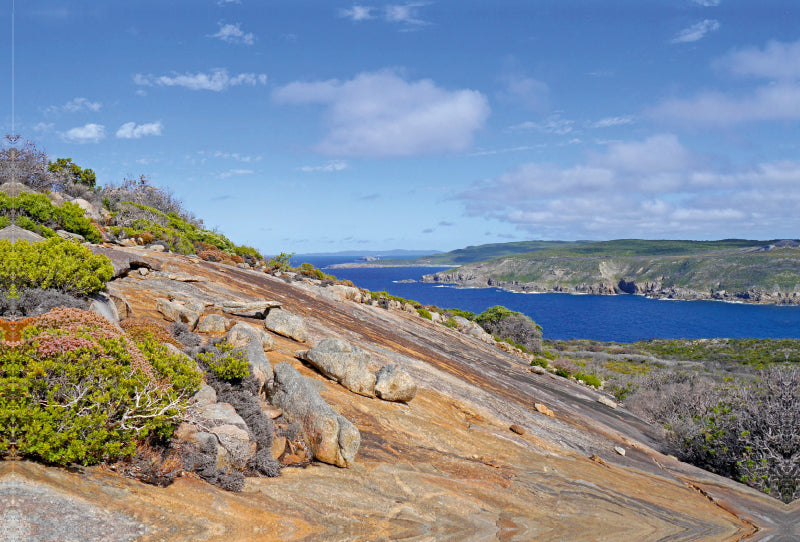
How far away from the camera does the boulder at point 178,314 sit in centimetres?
1377

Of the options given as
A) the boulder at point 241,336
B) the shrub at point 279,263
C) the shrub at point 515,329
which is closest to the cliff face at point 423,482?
the boulder at point 241,336

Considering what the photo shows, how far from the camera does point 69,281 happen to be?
1157 centimetres

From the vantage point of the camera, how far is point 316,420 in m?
9.81

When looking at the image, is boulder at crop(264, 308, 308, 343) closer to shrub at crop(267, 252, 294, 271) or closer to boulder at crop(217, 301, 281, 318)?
boulder at crop(217, 301, 281, 318)

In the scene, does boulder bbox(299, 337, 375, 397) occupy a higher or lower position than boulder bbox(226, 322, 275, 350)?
lower

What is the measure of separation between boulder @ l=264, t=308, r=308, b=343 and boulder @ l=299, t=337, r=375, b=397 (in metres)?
2.36

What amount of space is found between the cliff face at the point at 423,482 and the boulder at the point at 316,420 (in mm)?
309

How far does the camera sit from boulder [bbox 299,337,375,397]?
13117 millimetres

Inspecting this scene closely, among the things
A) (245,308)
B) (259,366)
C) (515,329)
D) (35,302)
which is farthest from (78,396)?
(515,329)

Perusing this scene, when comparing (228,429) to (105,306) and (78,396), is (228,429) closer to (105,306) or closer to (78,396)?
(78,396)

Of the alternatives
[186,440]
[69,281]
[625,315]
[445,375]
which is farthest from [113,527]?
[625,315]

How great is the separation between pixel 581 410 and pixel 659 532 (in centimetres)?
1103

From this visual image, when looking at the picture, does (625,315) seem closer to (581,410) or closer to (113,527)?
(581,410)

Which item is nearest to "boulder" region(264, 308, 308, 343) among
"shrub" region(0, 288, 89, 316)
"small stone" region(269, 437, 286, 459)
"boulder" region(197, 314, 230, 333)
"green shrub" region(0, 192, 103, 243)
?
"boulder" region(197, 314, 230, 333)
